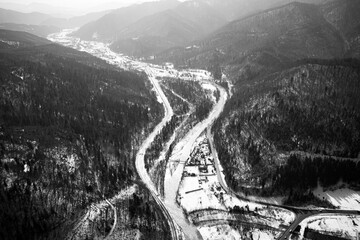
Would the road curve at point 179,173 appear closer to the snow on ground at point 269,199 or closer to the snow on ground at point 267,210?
the snow on ground at point 267,210

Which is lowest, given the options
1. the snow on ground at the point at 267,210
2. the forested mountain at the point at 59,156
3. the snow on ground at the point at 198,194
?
the snow on ground at the point at 267,210

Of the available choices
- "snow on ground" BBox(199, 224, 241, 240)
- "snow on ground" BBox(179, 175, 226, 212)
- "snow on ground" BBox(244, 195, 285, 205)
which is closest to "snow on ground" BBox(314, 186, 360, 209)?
"snow on ground" BBox(244, 195, 285, 205)

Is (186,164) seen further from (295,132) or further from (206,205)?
(295,132)

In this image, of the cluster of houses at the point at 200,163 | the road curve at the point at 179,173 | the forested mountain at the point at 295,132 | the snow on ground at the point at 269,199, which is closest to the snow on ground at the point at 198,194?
the cluster of houses at the point at 200,163

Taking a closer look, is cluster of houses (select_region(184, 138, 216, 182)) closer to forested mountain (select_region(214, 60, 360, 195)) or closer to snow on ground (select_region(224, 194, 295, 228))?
forested mountain (select_region(214, 60, 360, 195))

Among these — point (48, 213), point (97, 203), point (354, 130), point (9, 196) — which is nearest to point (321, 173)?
point (354, 130)

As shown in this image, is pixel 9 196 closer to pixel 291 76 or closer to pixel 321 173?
pixel 321 173
